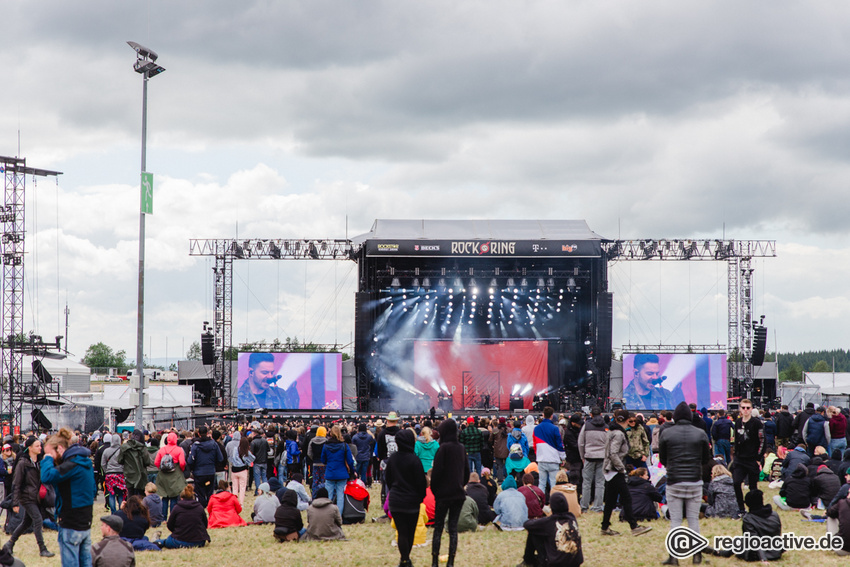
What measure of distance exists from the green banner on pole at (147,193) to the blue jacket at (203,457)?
Result: 5.80m

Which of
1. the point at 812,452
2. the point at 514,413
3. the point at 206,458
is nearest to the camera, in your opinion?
the point at 206,458

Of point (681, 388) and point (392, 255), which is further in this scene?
point (681, 388)

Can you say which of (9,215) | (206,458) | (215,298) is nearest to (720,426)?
(206,458)

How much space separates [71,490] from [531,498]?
6.38m

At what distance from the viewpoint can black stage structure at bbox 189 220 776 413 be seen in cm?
3828

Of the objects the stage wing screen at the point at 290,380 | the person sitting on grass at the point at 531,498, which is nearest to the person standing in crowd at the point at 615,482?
the person sitting on grass at the point at 531,498

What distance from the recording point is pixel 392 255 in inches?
1460

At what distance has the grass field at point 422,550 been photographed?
31.2ft

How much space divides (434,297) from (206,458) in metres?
28.6

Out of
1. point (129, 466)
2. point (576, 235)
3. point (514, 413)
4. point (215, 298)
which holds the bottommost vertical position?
point (514, 413)

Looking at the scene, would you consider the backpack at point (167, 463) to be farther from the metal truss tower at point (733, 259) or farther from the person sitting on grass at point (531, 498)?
the metal truss tower at point (733, 259)

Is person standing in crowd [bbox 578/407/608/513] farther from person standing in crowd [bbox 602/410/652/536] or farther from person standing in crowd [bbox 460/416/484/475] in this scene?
person standing in crowd [bbox 460/416/484/475]

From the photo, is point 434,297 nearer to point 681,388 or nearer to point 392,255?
point 392,255

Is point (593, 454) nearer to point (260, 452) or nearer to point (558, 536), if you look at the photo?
point (558, 536)
